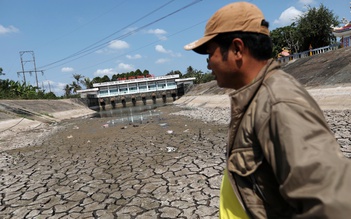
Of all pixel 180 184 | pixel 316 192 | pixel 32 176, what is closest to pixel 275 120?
pixel 316 192

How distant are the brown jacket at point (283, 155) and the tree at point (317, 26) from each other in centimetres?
3754

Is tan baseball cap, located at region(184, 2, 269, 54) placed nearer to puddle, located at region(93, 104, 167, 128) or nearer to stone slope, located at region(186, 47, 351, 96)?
puddle, located at region(93, 104, 167, 128)

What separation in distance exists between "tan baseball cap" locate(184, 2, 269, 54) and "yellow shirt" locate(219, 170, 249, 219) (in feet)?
2.27

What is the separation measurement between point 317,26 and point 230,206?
3805cm

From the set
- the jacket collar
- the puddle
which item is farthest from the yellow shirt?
the puddle

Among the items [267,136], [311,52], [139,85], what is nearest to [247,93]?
[267,136]

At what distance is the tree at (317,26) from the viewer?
32469 mm

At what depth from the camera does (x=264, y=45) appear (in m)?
1.17

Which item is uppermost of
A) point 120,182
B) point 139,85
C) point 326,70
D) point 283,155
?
point 139,85

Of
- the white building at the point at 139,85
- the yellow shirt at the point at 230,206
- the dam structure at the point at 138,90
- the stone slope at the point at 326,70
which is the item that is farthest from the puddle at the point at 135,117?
the white building at the point at 139,85

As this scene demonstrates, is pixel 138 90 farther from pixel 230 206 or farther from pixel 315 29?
pixel 230 206

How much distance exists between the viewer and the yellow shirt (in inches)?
48.4

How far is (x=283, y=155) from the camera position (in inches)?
34.8

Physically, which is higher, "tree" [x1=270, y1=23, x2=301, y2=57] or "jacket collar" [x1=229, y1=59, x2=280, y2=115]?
"tree" [x1=270, y1=23, x2=301, y2=57]
